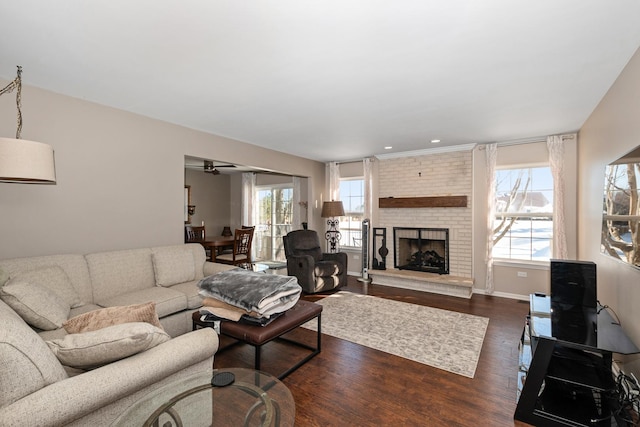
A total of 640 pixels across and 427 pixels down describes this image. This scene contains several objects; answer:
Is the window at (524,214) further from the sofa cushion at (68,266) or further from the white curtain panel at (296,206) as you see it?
the sofa cushion at (68,266)

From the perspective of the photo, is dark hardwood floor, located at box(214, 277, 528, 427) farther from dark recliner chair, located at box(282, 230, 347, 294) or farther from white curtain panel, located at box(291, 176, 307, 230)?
white curtain panel, located at box(291, 176, 307, 230)

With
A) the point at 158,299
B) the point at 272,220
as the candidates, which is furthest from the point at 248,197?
the point at 158,299

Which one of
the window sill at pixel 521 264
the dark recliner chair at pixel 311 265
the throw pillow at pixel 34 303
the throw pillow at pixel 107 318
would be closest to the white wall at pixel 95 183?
the throw pillow at pixel 34 303

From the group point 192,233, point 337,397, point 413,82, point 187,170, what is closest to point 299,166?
point 192,233

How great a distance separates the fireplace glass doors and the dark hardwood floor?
202cm

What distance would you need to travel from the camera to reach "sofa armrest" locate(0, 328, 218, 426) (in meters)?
1.02

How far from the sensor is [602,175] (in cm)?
278

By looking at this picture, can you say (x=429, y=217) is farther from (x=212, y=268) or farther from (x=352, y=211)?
(x=212, y=268)

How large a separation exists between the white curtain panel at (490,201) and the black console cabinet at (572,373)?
8.24 ft

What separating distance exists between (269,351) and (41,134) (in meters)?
2.93

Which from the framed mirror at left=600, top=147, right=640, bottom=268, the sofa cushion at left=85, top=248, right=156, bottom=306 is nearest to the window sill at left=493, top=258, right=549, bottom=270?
the framed mirror at left=600, top=147, right=640, bottom=268

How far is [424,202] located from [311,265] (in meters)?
2.30

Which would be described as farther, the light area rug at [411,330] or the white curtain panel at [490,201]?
the white curtain panel at [490,201]

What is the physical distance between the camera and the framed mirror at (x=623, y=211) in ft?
6.09
